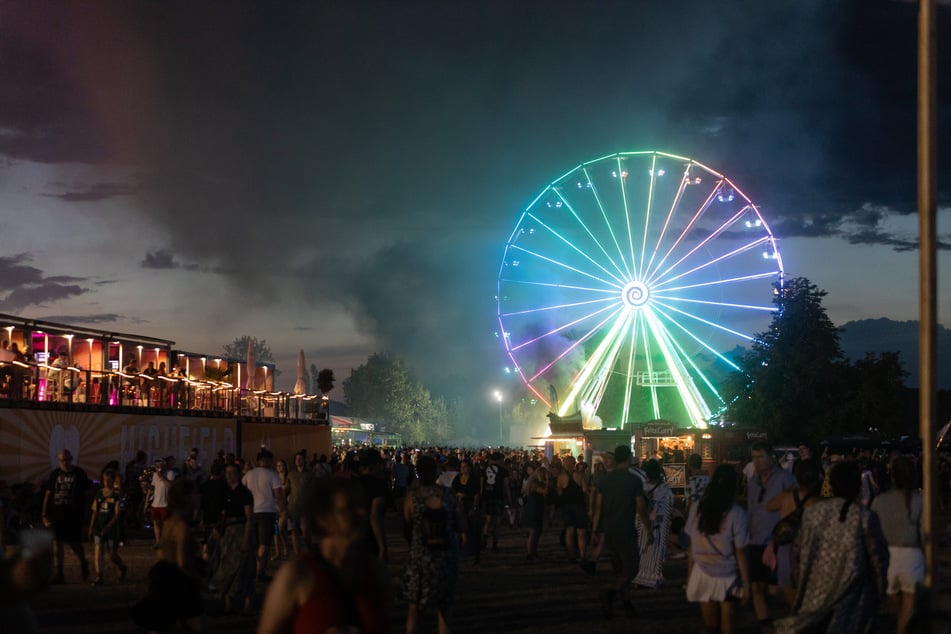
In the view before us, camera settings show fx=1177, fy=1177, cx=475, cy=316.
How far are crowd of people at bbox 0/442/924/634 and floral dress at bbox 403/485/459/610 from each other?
0.01m

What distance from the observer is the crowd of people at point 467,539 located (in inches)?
174

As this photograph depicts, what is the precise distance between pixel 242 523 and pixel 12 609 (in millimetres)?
9759

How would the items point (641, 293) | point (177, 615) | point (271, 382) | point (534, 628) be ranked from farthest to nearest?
point (271, 382), point (641, 293), point (534, 628), point (177, 615)

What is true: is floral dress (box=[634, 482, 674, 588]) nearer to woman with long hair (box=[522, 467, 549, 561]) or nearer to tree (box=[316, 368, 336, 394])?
woman with long hair (box=[522, 467, 549, 561])

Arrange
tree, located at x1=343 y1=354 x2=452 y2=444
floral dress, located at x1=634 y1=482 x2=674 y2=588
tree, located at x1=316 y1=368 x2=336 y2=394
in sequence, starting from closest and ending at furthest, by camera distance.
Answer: floral dress, located at x1=634 y1=482 x2=674 y2=588
tree, located at x1=316 y1=368 x2=336 y2=394
tree, located at x1=343 y1=354 x2=452 y2=444

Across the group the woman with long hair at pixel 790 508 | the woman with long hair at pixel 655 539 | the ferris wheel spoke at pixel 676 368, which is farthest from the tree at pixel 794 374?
the woman with long hair at pixel 790 508

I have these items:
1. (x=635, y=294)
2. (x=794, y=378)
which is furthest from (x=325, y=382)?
(x=794, y=378)

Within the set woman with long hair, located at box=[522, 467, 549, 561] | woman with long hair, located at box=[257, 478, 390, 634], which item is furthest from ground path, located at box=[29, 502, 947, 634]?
woman with long hair, located at box=[257, 478, 390, 634]

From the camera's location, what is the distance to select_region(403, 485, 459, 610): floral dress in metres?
9.32

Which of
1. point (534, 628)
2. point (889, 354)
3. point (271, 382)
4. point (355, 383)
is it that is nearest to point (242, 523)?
point (534, 628)

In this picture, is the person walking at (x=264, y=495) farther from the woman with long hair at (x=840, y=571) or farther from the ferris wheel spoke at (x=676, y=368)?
the ferris wheel spoke at (x=676, y=368)

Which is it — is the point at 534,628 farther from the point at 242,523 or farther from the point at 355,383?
the point at 355,383

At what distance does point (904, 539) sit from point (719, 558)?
5.48 feet

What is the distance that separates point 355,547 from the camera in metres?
4.37
